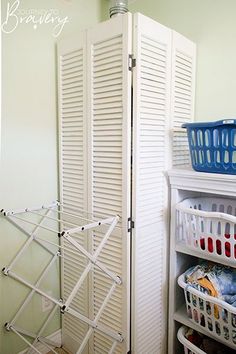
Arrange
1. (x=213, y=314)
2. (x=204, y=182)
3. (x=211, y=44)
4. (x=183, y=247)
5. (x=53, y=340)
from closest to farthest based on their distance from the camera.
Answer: (x=213, y=314) < (x=204, y=182) < (x=183, y=247) < (x=211, y=44) < (x=53, y=340)

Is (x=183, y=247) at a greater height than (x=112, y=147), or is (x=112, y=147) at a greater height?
(x=112, y=147)

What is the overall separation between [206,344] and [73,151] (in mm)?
1379

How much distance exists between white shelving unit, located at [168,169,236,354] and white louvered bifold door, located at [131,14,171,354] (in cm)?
6

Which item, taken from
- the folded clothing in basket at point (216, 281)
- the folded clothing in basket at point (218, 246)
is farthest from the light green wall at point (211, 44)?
the folded clothing in basket at point (216, 281)

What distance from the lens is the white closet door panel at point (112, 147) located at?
147 cm

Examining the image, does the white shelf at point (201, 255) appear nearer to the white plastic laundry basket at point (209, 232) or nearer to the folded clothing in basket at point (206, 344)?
the white plastic laundry basket at point (209, 232)

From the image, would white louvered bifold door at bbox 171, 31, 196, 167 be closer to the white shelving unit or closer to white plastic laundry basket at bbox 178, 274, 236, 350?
the white shelving unit

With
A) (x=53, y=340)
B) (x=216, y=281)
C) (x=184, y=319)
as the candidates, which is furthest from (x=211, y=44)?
(x=53, y=340)

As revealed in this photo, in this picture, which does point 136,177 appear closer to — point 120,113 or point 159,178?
point 159,178

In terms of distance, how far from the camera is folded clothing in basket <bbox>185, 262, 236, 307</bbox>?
1.44 meters

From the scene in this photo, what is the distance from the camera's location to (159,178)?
1655 millimetres

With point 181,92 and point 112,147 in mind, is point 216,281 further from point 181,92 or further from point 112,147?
point 181,92

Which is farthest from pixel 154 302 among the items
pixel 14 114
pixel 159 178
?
pixel 14 114

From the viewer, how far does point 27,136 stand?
1815 millimetres
